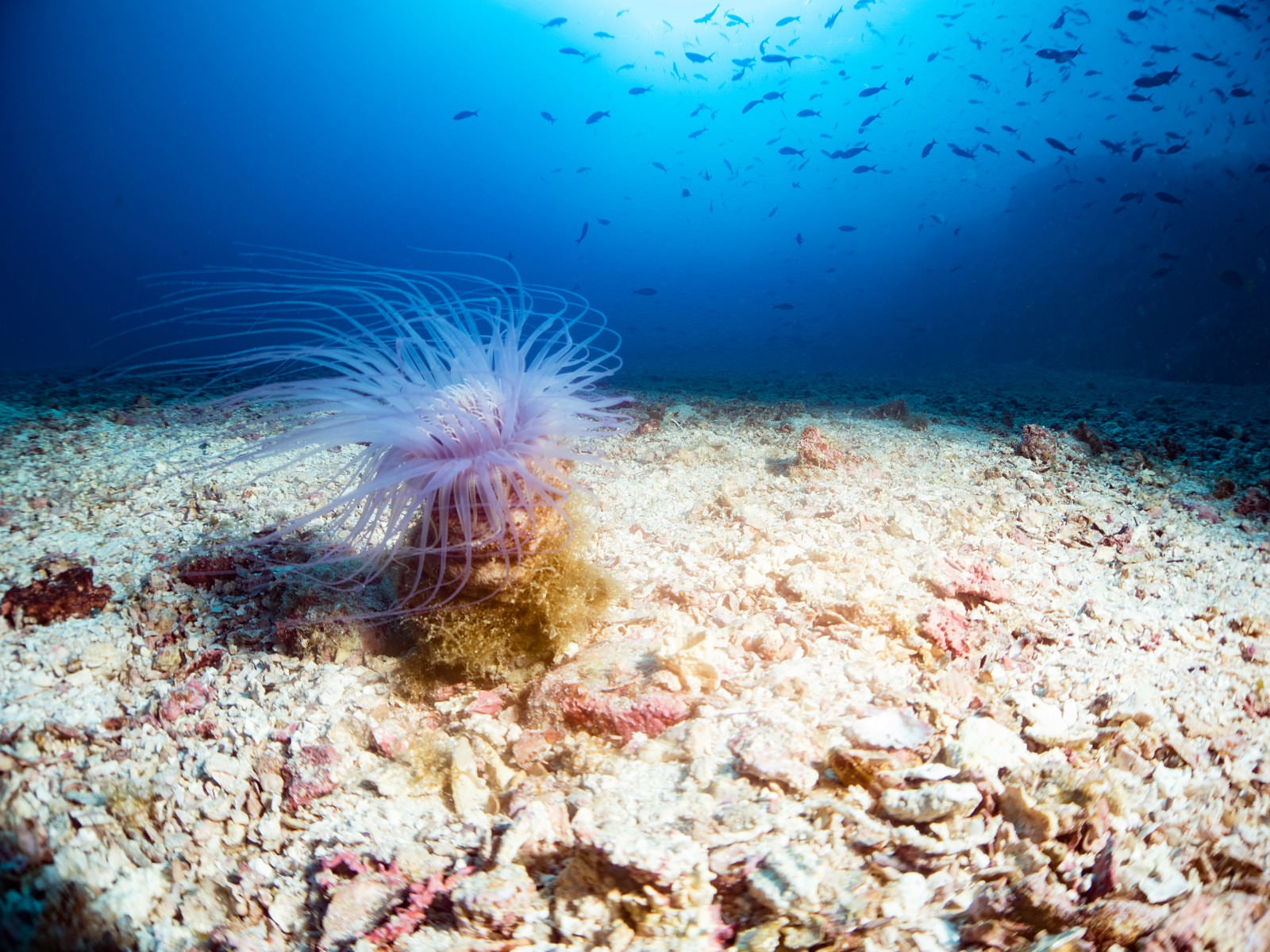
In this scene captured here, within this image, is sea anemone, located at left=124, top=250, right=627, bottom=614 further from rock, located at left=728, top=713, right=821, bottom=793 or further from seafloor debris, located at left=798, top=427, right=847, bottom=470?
seafloor debris, located at left=798, top=427, right=847, bottom=470

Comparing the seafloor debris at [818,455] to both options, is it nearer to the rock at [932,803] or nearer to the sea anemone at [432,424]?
the sea anemone at [432,424]

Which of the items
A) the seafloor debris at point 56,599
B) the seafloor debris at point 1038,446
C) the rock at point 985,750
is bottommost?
the seafloor debris at point 56,599

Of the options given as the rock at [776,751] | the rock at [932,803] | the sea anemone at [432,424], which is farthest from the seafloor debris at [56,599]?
the rock at [932,803]

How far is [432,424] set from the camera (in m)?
2.17

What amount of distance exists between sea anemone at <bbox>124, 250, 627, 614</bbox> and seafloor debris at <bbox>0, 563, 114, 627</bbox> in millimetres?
643

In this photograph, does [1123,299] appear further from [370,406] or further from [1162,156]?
[370,406]

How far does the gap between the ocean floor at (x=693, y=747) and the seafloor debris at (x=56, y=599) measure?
0.01 m

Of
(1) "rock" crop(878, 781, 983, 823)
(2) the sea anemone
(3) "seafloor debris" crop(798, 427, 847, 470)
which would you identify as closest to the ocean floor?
(1) "rock" crop(878, 781, 983, 823)

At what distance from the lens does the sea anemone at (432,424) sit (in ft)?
6.70

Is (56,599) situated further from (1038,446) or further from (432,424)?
(1038,446)

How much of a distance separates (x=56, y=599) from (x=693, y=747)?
2.66 meters

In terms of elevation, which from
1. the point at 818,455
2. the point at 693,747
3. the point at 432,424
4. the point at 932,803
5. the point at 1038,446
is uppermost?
the point at 1038,446

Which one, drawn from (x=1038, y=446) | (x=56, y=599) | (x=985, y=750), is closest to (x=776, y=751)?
(x=985, y=750)

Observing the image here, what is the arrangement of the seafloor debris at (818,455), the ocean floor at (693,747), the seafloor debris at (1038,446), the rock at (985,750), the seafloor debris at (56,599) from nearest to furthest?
the ocean floor at (693,747) < the rock at (985,750) < the seafloor debris at (56,599) < the seafloor debris at (818,455) < the seafloor debris at (1038,446)
